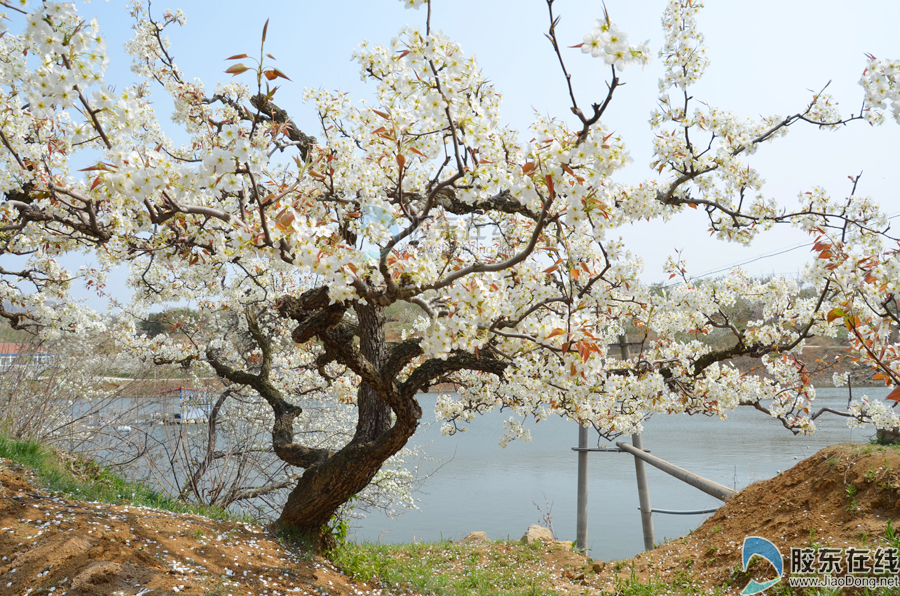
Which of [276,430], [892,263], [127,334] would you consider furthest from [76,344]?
[892,263]

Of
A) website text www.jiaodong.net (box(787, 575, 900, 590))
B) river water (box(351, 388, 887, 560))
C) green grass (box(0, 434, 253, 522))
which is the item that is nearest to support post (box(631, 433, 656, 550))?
river water (box(351, 388, 887, 560))

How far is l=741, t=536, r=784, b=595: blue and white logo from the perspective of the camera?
3036 millimetres

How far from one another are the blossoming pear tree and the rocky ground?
0.65 meters

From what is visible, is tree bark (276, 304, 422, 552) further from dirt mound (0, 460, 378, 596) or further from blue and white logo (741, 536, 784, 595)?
blue and white logo (741, 536, 784, 595)

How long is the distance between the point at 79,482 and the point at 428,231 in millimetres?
3205

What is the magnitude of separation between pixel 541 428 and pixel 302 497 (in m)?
13.5

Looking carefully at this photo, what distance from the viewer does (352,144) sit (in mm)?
3420

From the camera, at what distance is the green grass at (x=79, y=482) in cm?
356

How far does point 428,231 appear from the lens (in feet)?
12.2

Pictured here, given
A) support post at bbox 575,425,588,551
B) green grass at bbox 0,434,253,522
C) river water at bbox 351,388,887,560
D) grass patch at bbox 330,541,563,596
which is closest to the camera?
green grass at bbox 0,434,253,522

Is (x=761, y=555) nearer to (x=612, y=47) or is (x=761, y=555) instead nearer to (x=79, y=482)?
(x=612, y=47)

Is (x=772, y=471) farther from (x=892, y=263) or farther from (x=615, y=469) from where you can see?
(x=892, y=263)

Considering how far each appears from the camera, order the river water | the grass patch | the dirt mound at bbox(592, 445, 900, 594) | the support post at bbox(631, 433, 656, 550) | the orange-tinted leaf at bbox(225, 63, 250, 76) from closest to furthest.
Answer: the orange-tinted leaf at bbox(225, 63, 250, 76)
the dirt mound at bbox(592, 445, 900, 594)
the grass patch
the support post at bbox(631, 433, 656, 550)
the river water

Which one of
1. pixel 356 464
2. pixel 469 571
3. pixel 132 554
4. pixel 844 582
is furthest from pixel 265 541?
pixel 844 582
